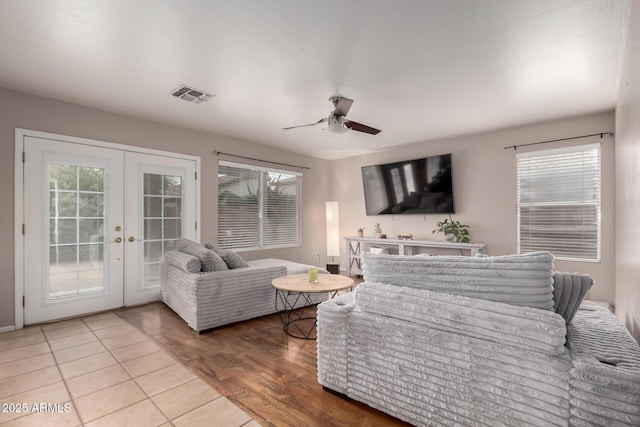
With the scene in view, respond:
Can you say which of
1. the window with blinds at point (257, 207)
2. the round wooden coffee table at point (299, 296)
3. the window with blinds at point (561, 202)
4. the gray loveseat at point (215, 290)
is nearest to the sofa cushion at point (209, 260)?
the gray loveseat at point (215, 290)

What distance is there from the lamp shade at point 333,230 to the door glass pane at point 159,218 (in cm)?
279

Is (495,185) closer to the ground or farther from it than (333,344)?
farther from it

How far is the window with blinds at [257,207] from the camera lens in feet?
16.3

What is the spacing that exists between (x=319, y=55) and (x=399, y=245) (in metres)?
3.56

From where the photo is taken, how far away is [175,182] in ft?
14.3

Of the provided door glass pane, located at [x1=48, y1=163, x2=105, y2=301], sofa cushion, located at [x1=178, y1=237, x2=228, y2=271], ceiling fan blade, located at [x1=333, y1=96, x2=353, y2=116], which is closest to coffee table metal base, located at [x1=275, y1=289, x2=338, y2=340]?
sofa cushion, located at [x1=178, y1=237, x2=228, y2=271]

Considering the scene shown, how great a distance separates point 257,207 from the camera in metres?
5.43

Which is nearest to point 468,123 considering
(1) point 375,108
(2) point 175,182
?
(1) point 375,108

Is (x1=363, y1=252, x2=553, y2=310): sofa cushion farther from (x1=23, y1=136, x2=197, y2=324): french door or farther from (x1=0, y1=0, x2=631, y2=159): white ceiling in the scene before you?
(x1=23, y1=136, x2=197, y2=324): french door

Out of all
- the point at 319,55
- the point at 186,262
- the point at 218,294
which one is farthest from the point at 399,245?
the point at 319,55

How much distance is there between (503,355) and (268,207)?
4634 millimetres

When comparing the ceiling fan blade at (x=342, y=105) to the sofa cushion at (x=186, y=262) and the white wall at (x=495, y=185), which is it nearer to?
the sofa cushion at (x=186, y=262)

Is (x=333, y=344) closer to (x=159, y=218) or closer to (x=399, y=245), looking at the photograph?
(x=159, y=218)

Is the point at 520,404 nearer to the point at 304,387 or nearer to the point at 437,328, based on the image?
the point at 437,328
